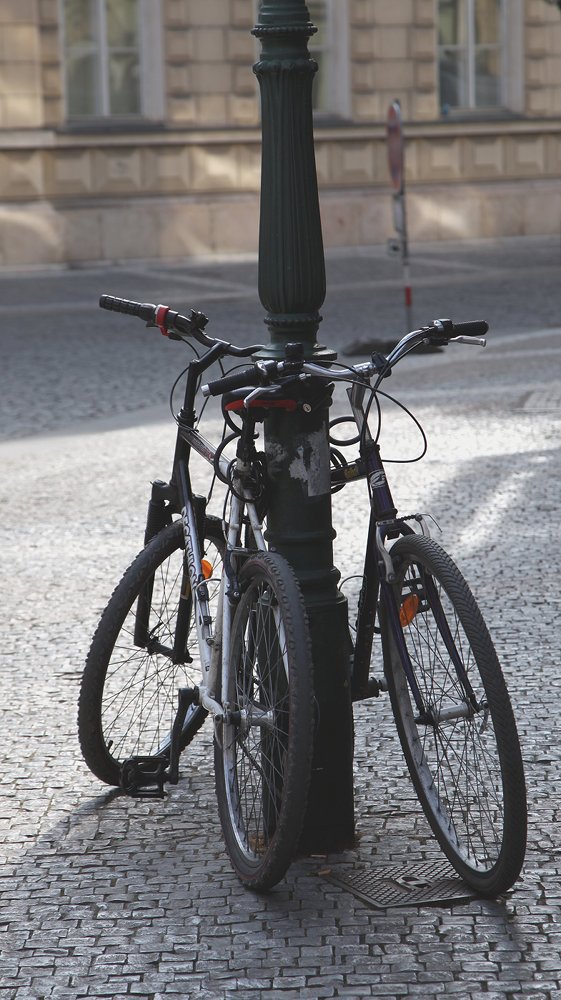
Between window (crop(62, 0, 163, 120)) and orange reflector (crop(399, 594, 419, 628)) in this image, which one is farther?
window (crop(62, 0, 163, 120))

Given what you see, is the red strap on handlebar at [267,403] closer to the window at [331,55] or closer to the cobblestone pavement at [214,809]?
the cobblestone pavement at [214,809]

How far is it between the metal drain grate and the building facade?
18.6 meters

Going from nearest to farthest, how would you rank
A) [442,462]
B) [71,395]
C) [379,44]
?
[442,462] → [71,395] → [379,44]

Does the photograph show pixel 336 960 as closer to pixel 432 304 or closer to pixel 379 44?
pixel 432 304

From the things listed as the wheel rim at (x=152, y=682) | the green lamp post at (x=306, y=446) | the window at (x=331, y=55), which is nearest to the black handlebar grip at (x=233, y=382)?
the green lamp post at (x=306, y=446)

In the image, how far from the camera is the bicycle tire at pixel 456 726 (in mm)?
3260

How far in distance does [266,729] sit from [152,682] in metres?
1.09

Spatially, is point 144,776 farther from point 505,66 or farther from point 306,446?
point 505,66

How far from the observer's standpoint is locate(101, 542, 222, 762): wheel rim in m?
4.22

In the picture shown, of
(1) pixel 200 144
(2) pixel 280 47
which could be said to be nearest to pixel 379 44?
(1) pixel 200 144

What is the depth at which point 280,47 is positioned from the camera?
3.57 m

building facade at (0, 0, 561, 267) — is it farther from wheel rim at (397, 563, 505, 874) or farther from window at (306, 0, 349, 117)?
wheel rim at (397, 563, 505, 874)

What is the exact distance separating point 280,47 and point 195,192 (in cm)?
1930

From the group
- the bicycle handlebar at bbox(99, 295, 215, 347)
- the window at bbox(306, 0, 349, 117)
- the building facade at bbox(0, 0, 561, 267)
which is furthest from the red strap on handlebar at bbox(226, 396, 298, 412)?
the window at bbox(306, 0, 349, 117)
